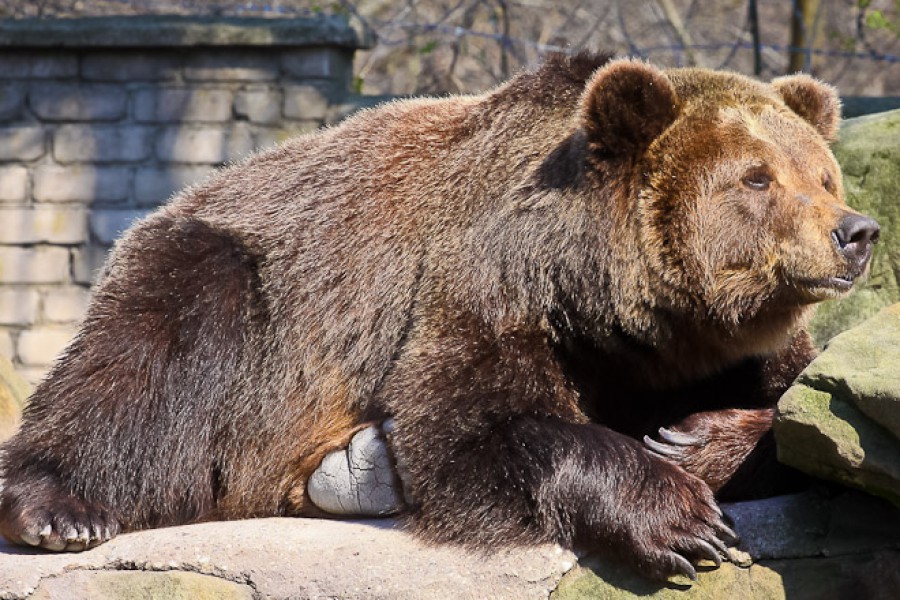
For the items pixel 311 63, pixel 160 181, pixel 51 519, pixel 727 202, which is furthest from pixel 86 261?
pixel 727 202

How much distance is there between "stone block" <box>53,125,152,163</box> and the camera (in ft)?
34.9

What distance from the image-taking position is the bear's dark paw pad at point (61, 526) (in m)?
4.66

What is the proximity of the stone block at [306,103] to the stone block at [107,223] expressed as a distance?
5.57 feet

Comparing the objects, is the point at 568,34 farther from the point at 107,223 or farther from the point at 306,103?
the point at 107,223

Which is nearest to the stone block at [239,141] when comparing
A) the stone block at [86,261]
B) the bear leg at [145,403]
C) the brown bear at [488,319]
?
the stone block at [86,261]

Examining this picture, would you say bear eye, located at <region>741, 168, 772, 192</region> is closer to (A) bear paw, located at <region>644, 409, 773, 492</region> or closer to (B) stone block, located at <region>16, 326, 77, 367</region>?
(A) bear paw, located at <region>644, 409, 773, 492</region>

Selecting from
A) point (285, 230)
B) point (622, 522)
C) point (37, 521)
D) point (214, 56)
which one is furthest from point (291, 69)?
point (622, 522)

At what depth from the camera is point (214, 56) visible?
10320mm

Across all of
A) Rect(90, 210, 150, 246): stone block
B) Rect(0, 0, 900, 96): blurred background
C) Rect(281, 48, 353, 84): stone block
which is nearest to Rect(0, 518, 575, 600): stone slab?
Rect(281, 48, 353, 84): stone block

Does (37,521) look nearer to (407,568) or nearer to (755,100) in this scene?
(407,568)

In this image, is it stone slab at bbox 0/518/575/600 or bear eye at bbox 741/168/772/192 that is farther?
bear eye at bbox 741/168/772/192

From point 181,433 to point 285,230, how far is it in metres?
0.91

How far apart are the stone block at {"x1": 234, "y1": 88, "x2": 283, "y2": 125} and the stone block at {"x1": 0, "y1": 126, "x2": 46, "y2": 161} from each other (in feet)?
5.86

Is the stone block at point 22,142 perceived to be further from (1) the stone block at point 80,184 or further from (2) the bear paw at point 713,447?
(2) the bear paw at point 713,447
